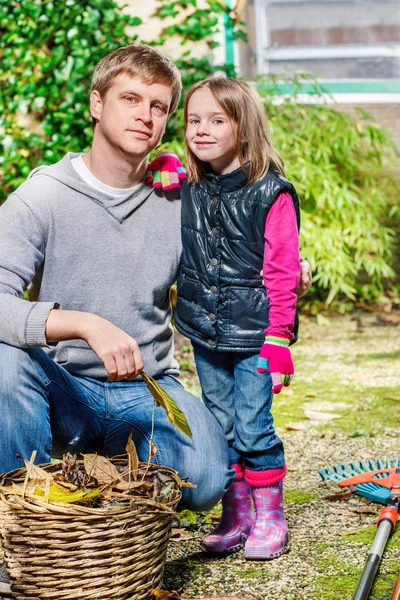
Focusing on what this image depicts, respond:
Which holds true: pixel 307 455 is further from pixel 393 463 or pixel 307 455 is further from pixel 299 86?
pixel 299 86

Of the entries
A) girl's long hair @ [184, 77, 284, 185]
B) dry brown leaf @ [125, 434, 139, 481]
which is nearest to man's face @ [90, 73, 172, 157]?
girl's long hair @ [184, 77, 284, 185]

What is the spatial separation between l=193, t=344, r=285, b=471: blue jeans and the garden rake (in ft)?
1.10

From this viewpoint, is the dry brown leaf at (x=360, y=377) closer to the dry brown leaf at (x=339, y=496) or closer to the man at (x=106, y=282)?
the dry brown leaf at (x=339, y=496)

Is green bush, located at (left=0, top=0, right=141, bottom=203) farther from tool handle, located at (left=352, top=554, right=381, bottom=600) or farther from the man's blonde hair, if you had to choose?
tool handle, located at (left=352, top=554, right=381, bottom=600)

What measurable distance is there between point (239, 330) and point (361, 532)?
728 mm

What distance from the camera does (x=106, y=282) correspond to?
2.43 m

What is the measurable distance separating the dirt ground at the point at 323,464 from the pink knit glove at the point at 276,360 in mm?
508

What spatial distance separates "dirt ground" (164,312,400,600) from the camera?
7.38 ft

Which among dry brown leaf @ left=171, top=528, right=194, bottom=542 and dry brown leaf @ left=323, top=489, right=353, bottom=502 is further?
dry brown leaf @ left=323, top=489, right=353, bottom=502

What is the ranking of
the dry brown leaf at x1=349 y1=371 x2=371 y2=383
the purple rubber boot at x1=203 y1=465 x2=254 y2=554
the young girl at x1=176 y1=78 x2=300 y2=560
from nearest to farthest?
the young girl at x1=176 y1=78 x2=300 y2=560, the purple rubber boot at x1=203 y1=465 x2=254 y2=554, the dry brown leaf at x1=349 y1=371 x2=371 y2=383

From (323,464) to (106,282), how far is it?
1241 mm

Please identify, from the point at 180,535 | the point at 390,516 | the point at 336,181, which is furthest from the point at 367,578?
the point at 336,181

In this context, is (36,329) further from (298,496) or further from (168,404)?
(298,496)

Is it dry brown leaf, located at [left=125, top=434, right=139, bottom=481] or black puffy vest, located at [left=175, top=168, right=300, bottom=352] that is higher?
black puffy vest, located at [left=175, top=168, right=300, bottom=352]
